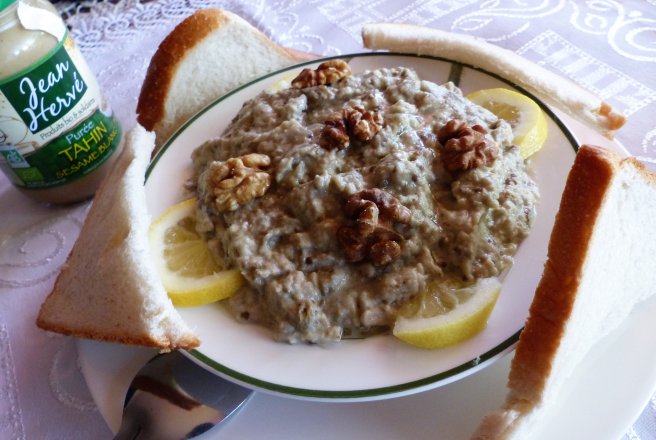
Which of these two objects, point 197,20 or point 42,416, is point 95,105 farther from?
point 42,416

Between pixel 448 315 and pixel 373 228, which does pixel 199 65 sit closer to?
pixel 373 228

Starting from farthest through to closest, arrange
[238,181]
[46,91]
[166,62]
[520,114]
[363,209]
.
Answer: [166,62], [46,91], [520,114], [238,181], [363,209]

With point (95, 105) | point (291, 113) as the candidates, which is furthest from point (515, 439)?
point (95, 105)

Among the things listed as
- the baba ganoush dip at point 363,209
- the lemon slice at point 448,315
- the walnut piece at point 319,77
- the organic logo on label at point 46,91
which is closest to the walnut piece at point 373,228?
the baba ganoush dip at point 363,209

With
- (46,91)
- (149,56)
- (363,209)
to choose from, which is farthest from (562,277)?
(149,56)

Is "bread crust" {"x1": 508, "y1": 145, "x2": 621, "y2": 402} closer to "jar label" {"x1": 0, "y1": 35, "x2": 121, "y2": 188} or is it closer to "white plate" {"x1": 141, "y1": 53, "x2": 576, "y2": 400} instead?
"white plate" {"x1": 141, "y1": 53, "x2": 576, "y2": 400}

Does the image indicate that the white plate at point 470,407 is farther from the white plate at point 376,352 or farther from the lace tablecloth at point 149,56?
the lace tablecloth at point 149,56

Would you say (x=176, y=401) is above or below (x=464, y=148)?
below
